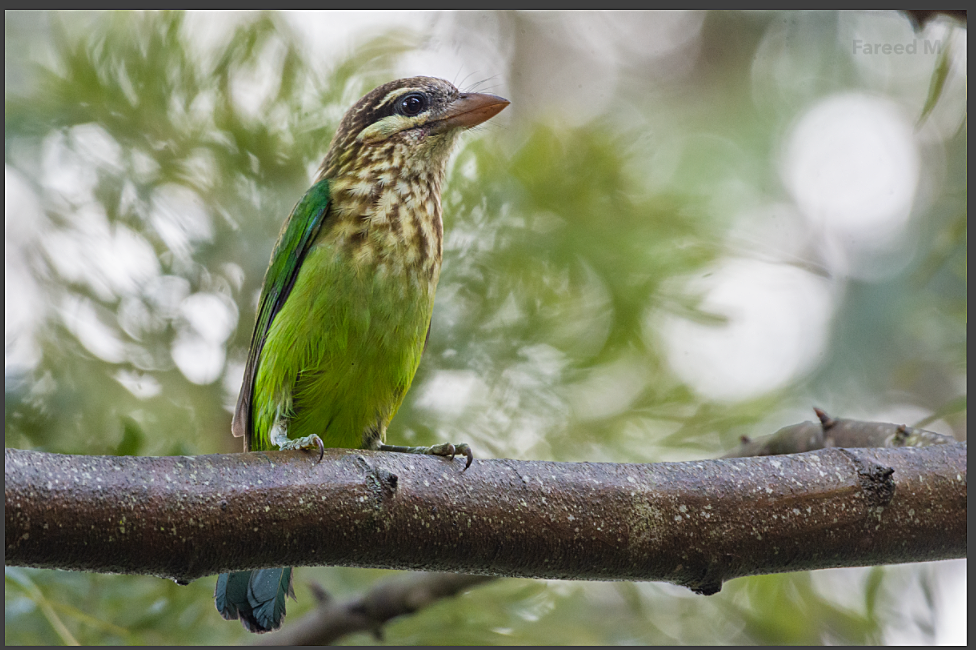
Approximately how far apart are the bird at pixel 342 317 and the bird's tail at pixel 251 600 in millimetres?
48

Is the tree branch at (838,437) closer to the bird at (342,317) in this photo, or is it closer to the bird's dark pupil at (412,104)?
the bird at (342,317)

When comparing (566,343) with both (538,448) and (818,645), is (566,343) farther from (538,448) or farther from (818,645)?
(818,645)

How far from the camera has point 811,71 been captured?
5102 millimetres

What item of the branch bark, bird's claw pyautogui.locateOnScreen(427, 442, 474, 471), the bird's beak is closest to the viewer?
the branch bark

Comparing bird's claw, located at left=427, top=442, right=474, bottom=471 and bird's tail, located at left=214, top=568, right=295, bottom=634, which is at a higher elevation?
bird's claw, located at left=427, top=442, right=474, bottom=471

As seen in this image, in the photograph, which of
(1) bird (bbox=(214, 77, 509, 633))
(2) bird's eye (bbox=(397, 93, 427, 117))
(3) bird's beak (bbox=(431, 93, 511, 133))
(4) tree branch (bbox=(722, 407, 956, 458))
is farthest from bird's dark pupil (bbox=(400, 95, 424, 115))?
(4) tree branch (bbox=(722, 407, 956, 458))

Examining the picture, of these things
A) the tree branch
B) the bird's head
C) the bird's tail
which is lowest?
the bird's tail

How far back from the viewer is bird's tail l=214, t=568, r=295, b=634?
268 centimetres

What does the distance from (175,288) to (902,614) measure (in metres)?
3.26

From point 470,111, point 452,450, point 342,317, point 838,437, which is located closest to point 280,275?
point 342,317

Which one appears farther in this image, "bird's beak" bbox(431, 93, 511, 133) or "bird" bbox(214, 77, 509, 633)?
"bird's beak" bbox(431, 93, 511, 133)

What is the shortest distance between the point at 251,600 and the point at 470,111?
6.47 feet

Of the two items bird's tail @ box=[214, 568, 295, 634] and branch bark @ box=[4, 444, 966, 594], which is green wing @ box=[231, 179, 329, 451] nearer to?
bird's tail @ box=[214, 568, 295, 634]

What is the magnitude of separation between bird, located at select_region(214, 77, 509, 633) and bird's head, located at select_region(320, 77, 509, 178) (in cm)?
15
